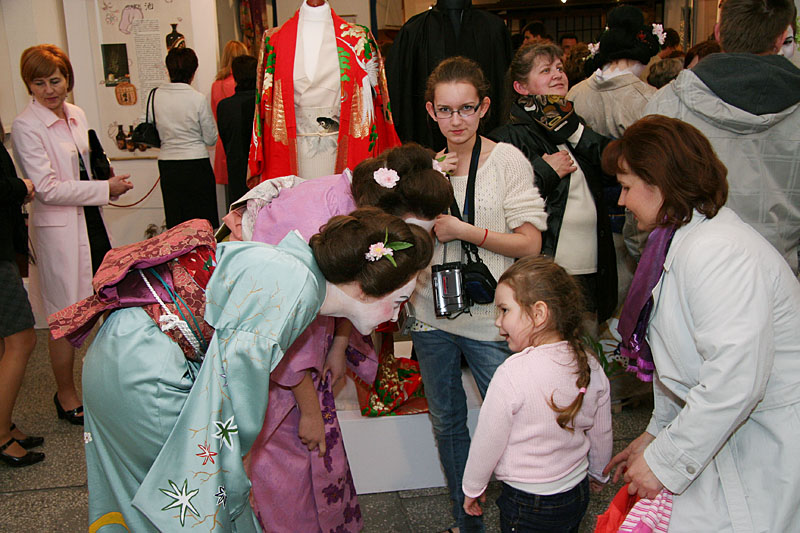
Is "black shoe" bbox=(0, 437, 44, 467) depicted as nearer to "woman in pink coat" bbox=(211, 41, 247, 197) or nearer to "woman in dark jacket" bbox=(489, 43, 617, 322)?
"woman in dark jacket" bbox=(489, 43, 617, 322)

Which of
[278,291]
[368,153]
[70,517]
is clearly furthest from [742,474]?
[70,517]

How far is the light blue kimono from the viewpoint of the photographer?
4.57 ft

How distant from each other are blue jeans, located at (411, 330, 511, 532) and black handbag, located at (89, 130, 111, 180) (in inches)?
80.8

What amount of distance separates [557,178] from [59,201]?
218 centimetres

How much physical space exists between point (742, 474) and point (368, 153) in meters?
1.78

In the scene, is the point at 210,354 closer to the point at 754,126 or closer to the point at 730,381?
the point at 730,381

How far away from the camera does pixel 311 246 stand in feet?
4.99

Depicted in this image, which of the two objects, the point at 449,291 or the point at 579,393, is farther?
the point at 449,291

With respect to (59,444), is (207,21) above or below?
above

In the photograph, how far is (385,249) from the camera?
1.44 m

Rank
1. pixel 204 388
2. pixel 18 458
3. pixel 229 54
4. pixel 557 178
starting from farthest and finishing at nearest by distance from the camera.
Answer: pixel 229 54 → pixel 18 458 → pixel 557 178 → pixel 204 388

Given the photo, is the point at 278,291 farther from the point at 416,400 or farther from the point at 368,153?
the point at 368,153

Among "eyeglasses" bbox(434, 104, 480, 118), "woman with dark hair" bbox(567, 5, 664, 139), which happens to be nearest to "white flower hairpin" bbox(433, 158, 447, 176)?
"eyeglasses" bbox(434, 104, 480, 118)

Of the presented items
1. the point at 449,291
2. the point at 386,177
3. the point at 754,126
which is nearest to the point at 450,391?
the point at 449,291
